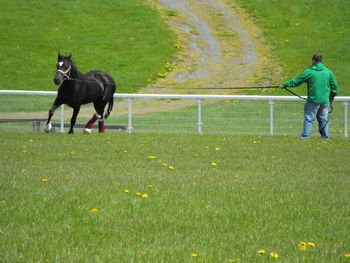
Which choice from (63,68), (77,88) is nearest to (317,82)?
(77,88)

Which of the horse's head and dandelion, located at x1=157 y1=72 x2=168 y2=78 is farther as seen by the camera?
dandelion, located at x1=157 y1=72 x2=168 y2=78

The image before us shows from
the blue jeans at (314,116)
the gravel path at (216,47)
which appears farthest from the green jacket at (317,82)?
the gravel path at (216,47)

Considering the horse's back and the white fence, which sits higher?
the horse's back

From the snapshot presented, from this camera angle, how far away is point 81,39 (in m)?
40.9

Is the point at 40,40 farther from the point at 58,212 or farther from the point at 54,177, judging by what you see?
the point at 58,212

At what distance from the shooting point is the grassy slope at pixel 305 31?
36.8 meters

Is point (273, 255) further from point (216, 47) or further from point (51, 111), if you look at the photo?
point (216, 47)

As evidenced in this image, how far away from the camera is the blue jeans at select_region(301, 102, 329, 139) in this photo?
16438mm

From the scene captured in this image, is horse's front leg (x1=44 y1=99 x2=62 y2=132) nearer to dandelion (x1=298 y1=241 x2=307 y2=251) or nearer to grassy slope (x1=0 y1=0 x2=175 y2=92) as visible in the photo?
dandelion (x1=298 y1=241 x2=307 y2=251)

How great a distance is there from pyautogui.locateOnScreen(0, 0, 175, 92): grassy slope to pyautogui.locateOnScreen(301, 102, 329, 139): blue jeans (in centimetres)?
1768

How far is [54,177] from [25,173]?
0.57m

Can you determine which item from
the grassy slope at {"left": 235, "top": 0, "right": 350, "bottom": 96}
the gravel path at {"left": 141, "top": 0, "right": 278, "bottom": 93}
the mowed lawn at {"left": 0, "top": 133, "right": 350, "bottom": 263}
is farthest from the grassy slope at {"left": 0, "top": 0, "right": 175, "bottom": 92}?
the mowed lawn at {"left": 0, "top": 133, "right": 350, "bottom": 263}

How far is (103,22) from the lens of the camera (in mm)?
44062

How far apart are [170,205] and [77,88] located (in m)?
9.50
